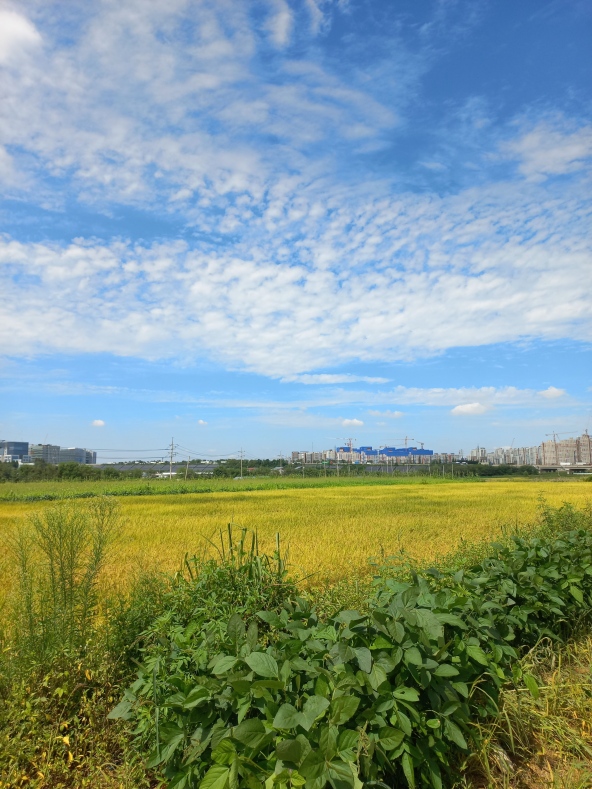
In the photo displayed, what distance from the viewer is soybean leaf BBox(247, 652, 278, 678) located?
225 centimetres

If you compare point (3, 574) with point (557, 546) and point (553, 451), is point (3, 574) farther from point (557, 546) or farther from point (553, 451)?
point (553, 451)

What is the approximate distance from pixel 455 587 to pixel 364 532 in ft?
25.5

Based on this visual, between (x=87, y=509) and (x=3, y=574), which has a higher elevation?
(x=87, y=509)

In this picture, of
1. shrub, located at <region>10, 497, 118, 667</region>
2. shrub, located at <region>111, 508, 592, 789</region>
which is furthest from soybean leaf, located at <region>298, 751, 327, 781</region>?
shrub, located at <region>10, 497, 118, 667</region>

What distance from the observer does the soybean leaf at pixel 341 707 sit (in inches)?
83.7

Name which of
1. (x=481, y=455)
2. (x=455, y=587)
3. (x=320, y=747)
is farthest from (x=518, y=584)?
(x=481, y=455)

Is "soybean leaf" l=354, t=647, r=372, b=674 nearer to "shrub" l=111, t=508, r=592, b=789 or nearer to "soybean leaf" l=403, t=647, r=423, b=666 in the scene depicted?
"shrub" l=111, t=508, r=592, b=789

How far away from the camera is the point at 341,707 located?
2.16 m

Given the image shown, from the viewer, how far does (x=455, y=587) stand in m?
3.70

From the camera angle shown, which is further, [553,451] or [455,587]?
[553,451]

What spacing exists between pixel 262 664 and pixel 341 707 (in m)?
0.38

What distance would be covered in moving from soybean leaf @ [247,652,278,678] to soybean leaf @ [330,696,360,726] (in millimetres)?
278

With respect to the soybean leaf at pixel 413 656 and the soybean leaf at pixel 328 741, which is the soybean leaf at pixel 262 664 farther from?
the soybean leaf at pixel 413 656

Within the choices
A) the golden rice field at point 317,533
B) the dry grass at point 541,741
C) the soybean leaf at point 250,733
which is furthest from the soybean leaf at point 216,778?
the golden rice field at point 317,533
